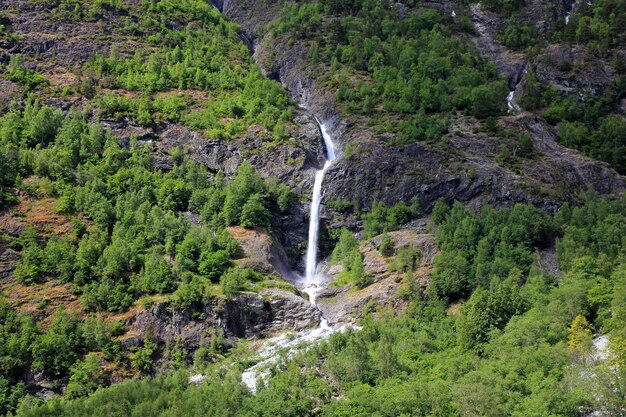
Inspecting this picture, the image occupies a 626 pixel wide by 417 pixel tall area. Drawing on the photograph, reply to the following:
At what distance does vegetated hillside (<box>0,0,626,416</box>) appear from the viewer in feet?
237

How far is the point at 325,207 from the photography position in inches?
4601

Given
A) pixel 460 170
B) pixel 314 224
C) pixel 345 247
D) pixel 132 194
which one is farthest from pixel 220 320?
pixel 460 170

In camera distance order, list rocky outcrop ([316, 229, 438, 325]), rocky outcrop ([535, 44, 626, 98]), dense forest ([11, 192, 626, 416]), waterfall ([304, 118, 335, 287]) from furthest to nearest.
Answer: rocky outcrop ([535, 44, 626, 98]) → waterfall ([304, 118, 335, 287]) → rocky outcrop ([316, 229, 438, 325]) → dense forest ([11, 192, 626, 416])

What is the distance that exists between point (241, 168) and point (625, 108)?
249 feet

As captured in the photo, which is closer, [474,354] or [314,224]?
[474,354]

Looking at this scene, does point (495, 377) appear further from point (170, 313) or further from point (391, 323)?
point (170, 313)

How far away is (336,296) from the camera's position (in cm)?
9781

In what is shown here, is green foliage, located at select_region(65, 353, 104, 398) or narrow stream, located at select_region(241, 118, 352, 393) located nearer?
narrow stream, located at select_region(241, 118, 352, 393)

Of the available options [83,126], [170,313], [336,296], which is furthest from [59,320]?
[83,126]

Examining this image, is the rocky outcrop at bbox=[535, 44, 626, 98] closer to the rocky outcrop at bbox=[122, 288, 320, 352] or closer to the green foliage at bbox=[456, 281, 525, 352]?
the green foliage at bbox=[456, 281, 525, 352]

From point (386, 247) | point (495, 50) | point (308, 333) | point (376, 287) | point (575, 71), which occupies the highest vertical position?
point (495, 50)

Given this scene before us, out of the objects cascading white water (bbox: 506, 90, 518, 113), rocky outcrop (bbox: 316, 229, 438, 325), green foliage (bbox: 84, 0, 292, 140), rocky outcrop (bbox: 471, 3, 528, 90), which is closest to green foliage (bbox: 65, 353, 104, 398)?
rocky outcrop (bbox: 316, 229, 438, 325)

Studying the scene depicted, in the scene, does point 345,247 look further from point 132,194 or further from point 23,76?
point 23,76

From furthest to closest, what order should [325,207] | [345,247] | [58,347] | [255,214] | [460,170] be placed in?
[325,207] < [460,170] < [255,214] < [345,247] < [58,347]
